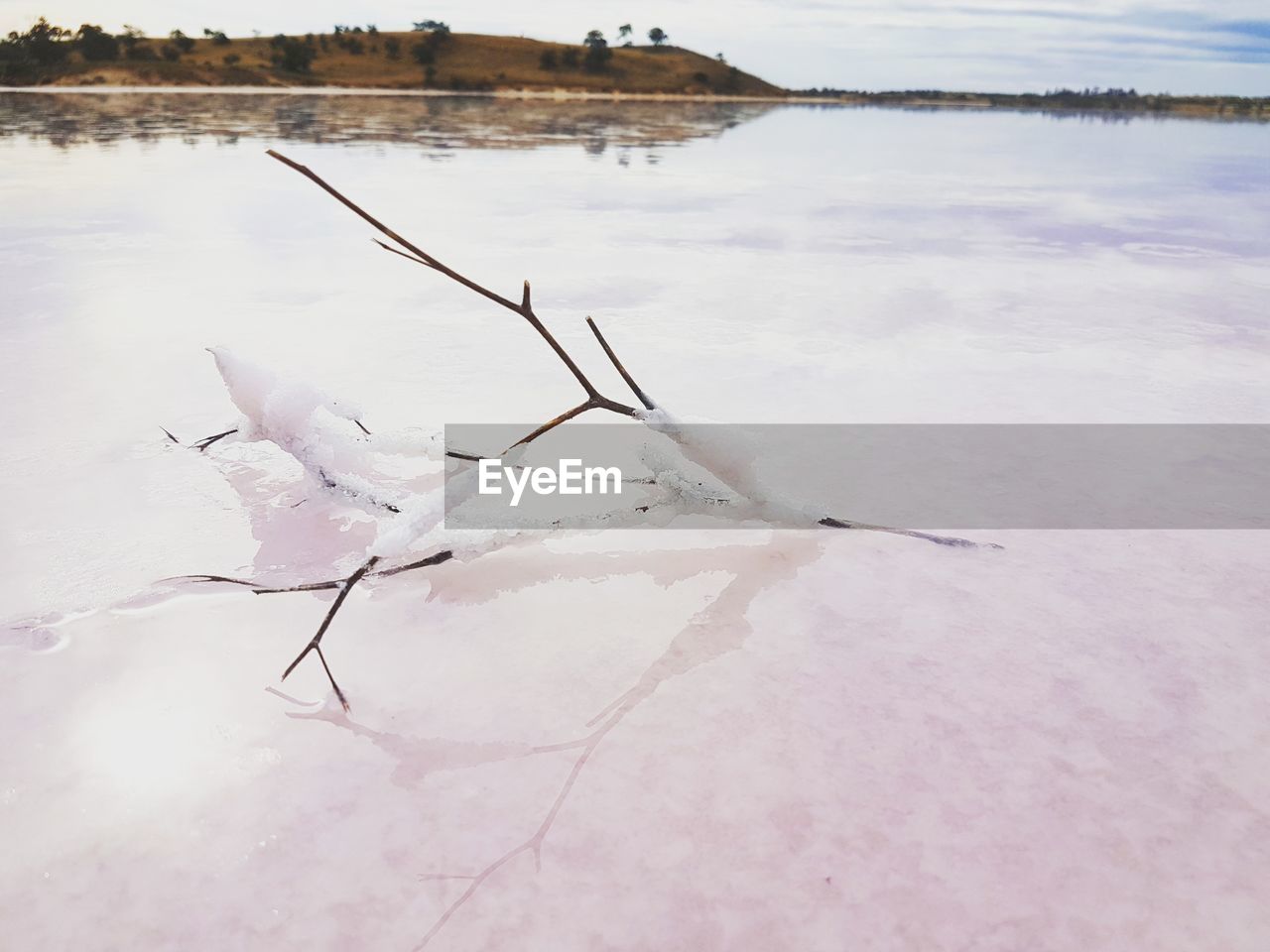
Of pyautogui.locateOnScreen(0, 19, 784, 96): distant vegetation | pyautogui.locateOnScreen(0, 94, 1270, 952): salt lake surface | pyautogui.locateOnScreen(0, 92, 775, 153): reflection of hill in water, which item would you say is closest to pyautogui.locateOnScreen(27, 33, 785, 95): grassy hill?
pyautogui.locateOnScreen(0, 19, 784, 96): distant vegetation

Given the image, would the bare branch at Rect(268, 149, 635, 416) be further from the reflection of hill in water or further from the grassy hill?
the grassy hill

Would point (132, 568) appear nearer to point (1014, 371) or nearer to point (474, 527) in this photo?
point (474, 527)

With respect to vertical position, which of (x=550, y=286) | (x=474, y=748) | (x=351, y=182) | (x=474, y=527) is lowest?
(x=474, y=748)

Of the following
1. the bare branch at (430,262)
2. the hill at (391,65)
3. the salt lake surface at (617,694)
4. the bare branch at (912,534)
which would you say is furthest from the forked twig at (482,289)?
the hill at (391,65)

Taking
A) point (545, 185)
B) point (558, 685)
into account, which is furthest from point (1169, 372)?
point (545, 185)

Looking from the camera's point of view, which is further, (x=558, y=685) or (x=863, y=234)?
(x=863, y=234)

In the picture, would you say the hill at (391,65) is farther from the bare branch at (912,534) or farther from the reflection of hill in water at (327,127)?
the bare branch at (912,534)

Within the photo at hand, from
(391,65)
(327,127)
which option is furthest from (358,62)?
(327,127)
